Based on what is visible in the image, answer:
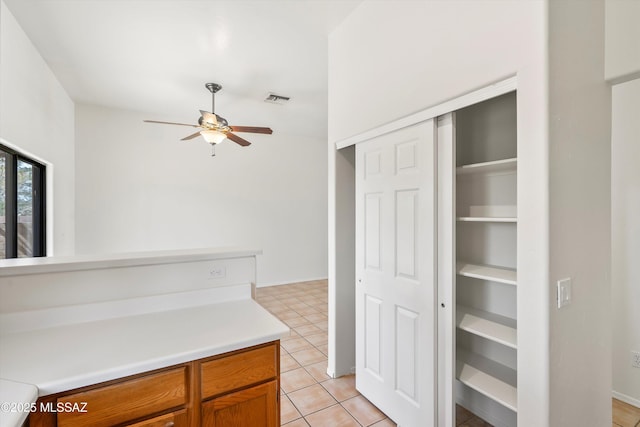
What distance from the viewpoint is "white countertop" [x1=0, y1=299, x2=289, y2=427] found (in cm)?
99

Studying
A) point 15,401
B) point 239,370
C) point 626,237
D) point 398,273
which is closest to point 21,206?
point 15,401

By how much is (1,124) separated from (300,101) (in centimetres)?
298

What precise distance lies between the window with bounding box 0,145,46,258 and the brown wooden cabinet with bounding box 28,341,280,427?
2.63 m

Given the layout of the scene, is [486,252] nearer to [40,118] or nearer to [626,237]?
[626,237]

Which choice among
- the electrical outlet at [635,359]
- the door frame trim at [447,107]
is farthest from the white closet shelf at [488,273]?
the electrical outlet at [635,359]

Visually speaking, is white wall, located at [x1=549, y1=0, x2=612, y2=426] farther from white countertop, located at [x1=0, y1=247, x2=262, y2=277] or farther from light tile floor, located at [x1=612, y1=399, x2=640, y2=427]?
white countertop, located at [x1=0, y1=247, x2=262, y2=277]

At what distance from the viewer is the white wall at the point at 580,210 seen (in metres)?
1.24

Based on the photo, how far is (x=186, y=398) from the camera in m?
1.16

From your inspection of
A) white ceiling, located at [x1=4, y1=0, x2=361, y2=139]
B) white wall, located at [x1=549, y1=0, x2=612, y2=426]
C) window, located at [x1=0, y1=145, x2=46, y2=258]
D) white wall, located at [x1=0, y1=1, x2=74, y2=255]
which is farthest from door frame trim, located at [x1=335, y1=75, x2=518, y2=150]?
window, located at [x1=0, y1=145, x2=46, y2=258]

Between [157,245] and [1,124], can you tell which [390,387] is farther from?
[157,245]

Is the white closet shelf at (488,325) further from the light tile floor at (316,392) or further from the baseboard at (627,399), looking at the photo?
the baseboard at (627,399)

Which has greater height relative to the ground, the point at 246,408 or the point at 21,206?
the point at 21,206

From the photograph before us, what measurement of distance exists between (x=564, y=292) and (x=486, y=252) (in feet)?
2.08

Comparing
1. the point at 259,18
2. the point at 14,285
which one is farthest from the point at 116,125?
the point at 14,285
